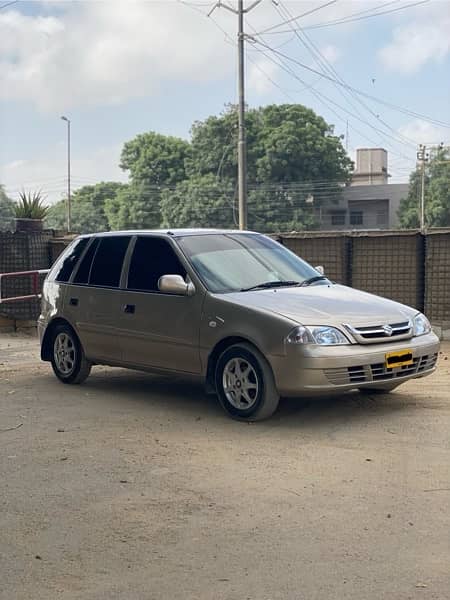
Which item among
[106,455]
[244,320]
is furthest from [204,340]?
[106,455]

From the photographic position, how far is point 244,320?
295 inches

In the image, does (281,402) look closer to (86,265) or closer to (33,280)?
(86,265)

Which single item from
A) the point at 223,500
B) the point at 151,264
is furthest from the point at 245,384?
the point at 223,500

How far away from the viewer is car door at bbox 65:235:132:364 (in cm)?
893

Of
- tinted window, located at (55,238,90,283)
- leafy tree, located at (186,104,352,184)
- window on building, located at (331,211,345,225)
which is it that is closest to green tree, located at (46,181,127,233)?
leafy tree, located at (186,104,352,184)

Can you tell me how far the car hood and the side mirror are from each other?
41 cm

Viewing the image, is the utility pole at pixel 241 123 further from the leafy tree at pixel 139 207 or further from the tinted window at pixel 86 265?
the leafy tree at pixel 139 207

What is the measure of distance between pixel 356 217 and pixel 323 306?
2796 inches

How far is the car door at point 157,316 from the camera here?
8016 mm

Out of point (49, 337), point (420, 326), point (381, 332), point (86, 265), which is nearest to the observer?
point (381, 332)

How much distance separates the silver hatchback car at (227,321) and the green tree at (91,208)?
263 feet

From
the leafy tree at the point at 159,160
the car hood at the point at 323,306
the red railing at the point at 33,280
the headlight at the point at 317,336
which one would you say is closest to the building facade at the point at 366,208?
the leafy tree at the point at 159,160

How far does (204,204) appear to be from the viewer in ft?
229

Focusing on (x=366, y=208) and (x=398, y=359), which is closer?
(x=398, y=359)
